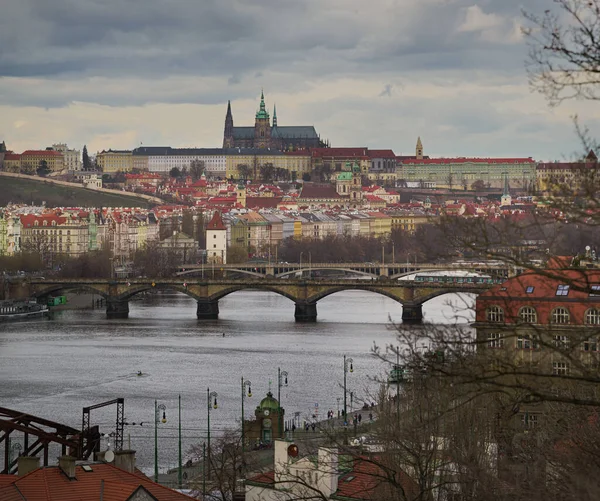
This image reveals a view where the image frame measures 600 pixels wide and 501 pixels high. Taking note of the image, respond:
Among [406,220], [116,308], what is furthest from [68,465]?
[406,220]

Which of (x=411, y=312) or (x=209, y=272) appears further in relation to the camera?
(x=209, y=272)

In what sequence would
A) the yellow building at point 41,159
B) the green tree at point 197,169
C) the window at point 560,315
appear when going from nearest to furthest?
the window at point 560,315 < the yellow building at point 41,159 < the green tree at point 197,169

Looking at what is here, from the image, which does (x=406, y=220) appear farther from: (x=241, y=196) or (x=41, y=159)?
(x=41, y=159)

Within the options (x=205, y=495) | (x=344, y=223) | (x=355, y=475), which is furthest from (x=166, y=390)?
(x=344, y=223)

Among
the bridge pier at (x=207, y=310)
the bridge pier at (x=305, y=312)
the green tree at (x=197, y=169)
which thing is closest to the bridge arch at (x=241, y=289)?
the bridge pier at (x=207, y=310)

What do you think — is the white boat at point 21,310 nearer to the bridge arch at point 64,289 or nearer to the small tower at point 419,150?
the bridge arch at point 64,289
